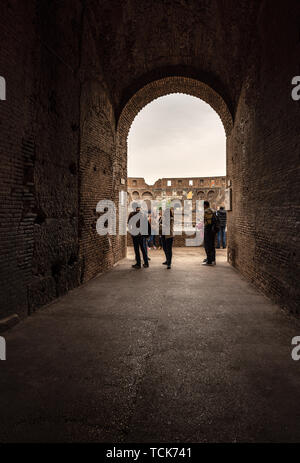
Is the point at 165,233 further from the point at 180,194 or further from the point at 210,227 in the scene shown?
the point at 180,194

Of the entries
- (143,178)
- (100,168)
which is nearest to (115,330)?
(100,168)

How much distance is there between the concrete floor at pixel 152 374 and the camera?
1.79m

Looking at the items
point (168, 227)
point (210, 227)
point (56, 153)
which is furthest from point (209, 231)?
point (56, 153)

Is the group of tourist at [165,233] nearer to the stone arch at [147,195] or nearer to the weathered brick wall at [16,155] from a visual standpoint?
the weathered brick wall at [16,155]

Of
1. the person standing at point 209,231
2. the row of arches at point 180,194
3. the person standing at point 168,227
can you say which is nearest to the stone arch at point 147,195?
the row of arches at point 180,194

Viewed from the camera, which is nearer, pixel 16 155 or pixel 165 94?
pixel 16 155

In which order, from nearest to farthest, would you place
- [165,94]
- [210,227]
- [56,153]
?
1. [56,153]
2. [210,227]
3. [165,94]

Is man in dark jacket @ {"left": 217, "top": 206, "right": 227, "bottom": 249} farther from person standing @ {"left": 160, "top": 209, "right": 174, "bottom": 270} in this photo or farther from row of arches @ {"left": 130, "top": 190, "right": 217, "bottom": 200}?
row of arches @ {"left": 130, "top": 190, "right": 217, "bottom": 200}

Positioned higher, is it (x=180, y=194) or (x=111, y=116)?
(x=180, y=194)

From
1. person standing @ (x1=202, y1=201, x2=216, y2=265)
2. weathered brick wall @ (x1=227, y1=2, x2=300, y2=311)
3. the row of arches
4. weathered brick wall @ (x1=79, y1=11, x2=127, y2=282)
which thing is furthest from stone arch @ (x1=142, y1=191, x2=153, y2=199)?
weathered brick wall @ (x1=227, y1=2, x2=300, y2=311)

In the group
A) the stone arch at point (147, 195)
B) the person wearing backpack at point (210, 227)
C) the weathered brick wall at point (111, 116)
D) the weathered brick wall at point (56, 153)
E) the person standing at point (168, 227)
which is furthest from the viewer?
the stone arch at point (147, 195)

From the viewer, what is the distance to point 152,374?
2453mm

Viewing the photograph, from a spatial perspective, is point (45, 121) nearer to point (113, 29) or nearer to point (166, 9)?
point (113, 29)
